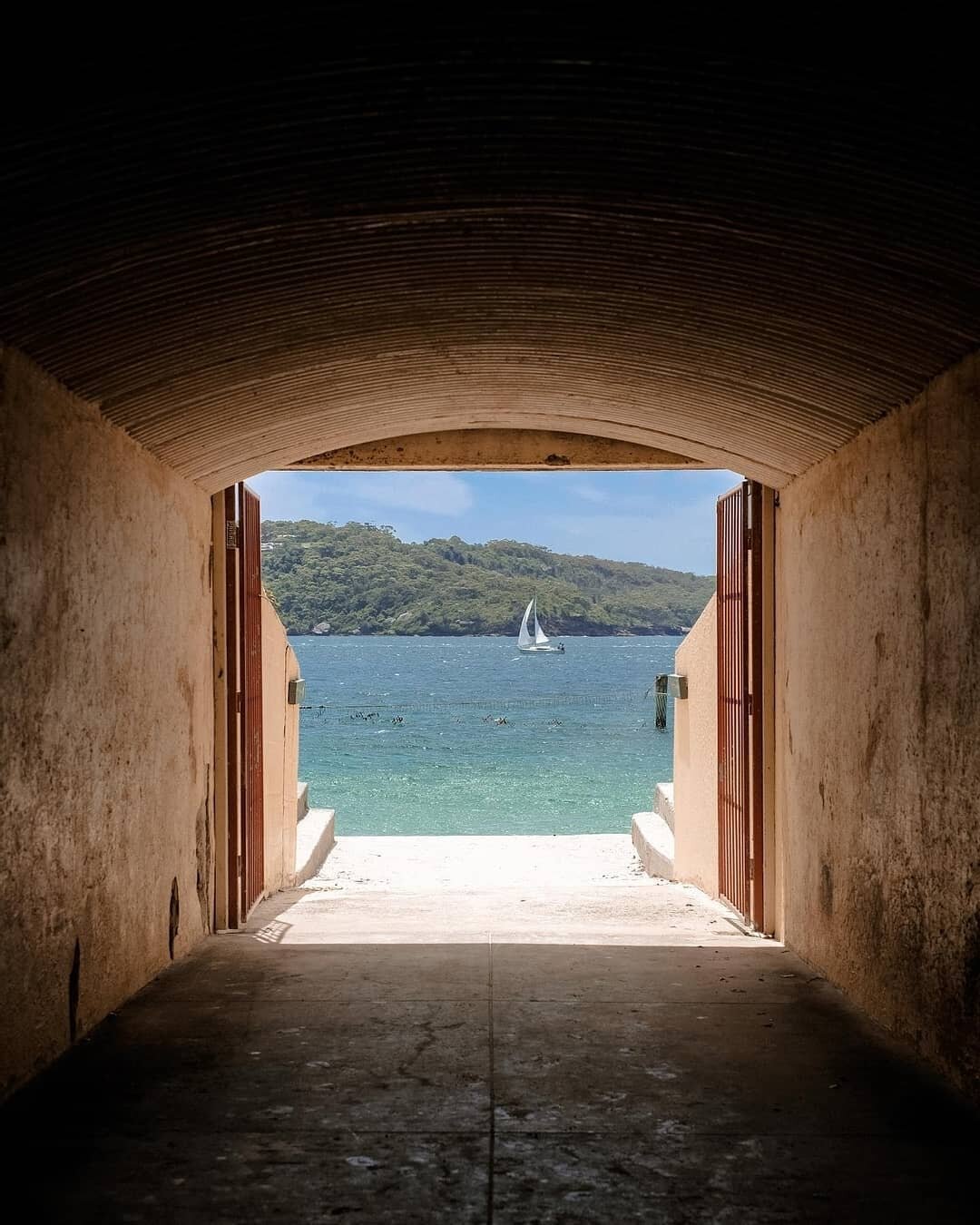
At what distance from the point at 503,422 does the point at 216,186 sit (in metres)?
5.31

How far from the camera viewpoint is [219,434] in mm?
7191

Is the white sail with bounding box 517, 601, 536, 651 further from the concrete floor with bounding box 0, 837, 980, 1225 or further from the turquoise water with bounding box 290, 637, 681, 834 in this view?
the concrete floor with bounding box 0, 837, 980, 1225

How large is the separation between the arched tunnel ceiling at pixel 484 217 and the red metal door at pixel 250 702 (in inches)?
123

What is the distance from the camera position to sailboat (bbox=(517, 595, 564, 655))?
128 m

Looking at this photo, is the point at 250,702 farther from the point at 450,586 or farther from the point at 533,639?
the point at 450,586

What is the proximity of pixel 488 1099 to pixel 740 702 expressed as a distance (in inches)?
220

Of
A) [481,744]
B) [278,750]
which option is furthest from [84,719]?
[481,744]

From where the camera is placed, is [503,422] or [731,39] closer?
[731,39]

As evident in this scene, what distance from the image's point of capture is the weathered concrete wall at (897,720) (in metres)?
4.86

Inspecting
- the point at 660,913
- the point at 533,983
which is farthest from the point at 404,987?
the point at 660,913

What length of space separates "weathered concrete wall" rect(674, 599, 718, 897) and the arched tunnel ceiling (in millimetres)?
5535

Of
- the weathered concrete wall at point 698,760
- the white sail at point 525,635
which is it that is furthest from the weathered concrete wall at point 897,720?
the white sail at point 525,635

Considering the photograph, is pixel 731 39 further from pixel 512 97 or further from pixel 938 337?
pixel 938 337

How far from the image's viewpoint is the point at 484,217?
14.5ft
